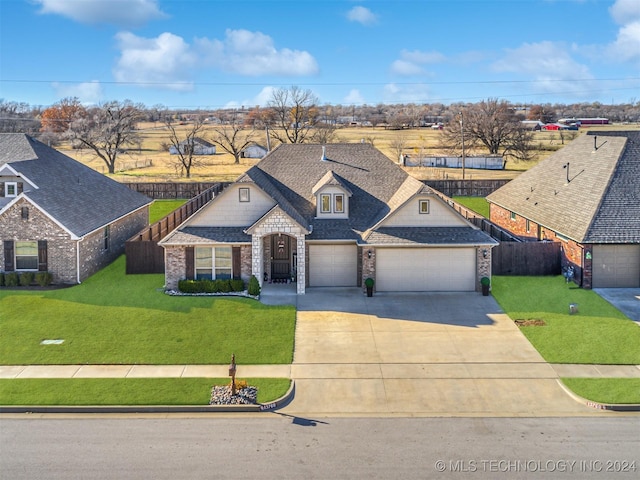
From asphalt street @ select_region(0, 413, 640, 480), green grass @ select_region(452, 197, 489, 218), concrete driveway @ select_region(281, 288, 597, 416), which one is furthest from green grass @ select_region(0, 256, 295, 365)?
green grass @ select_region(452, 197, 489, 218)

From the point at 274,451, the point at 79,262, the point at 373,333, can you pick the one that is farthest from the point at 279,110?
the point at 274,451

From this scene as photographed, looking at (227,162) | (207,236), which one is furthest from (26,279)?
(227,162)

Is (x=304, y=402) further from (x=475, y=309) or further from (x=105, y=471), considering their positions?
(x=475, y=309)

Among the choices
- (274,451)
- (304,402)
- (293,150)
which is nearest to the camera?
(274,451)

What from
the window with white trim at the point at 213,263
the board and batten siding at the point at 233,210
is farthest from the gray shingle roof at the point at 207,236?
the window with white trim at the point at 213,263

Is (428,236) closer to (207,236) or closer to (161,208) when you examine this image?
(207,236)

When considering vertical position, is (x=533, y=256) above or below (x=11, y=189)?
below

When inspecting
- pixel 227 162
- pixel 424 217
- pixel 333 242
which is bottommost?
pixel 333 242
